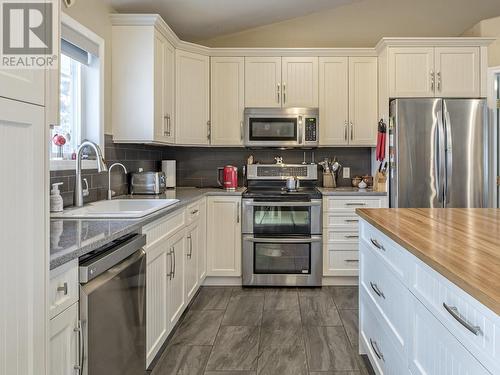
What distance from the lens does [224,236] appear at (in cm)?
381

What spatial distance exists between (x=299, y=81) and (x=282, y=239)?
62.7 inches

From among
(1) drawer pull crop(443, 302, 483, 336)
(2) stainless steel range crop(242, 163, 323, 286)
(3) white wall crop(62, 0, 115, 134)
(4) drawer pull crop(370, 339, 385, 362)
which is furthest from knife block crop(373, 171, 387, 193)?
(1) drawer pull crop(443, 302, 483, 336)

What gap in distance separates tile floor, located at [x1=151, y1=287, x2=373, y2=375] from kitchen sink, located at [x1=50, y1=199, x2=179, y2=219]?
2.93ft

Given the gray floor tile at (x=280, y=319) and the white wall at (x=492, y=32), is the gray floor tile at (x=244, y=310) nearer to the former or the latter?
the gray floor tile at (x=280, y=319)

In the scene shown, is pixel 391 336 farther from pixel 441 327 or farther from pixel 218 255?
pixel 218 255

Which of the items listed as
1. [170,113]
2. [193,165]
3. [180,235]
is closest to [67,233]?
[180,235]

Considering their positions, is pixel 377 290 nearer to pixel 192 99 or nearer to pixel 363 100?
pixel 363 100

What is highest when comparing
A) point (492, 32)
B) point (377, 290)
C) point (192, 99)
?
point (492, 32)

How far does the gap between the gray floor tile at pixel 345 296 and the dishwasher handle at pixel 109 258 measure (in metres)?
2.01

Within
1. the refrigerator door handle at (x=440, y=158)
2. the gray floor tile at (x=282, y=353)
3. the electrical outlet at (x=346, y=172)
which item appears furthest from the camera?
the electrical outlet at (x=346, y=172)

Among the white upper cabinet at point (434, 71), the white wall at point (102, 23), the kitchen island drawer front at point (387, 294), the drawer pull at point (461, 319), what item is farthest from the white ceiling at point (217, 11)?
the drawer pull at point (461, 319)

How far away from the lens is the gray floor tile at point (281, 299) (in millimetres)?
3277

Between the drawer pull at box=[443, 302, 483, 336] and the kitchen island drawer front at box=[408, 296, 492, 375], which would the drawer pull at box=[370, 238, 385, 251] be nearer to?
the kitchen island drawer front at box=[408, 296, 492, 375]

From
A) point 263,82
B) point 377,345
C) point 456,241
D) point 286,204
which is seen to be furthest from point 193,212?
point 456,241
